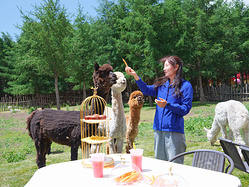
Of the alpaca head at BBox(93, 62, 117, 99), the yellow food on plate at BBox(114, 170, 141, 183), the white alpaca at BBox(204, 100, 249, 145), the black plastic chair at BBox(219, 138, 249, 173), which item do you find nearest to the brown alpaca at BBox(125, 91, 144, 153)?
the alpaca head at BBox(93, 62, 117, 99)

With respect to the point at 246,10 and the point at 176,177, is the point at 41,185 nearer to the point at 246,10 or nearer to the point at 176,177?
the point at 176,177

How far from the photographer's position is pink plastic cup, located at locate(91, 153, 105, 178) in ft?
7.06

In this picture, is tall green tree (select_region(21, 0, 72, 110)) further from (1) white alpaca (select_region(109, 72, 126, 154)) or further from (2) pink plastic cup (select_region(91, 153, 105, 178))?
(2) pink plastic cup (select_region(91, 153, 105, 178))

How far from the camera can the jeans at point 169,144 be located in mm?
3125

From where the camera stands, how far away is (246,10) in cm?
2603

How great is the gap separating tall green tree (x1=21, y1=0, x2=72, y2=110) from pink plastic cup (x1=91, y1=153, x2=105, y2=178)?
55.8ft

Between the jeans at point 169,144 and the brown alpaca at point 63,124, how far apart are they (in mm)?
1141

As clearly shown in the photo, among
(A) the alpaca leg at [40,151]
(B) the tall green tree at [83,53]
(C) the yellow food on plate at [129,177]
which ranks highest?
(B) the tall green tree at [83,53]

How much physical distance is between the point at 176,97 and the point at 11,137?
9.19 m

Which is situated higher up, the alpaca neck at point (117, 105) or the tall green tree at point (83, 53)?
the tall green tree at point (83, 53)

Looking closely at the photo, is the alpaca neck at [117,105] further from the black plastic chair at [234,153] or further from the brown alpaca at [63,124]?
the black plastic chair at [234,153]

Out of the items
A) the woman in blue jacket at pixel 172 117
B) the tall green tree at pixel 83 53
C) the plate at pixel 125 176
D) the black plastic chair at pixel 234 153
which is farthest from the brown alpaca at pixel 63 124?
the tall green tree at pixel 83 53

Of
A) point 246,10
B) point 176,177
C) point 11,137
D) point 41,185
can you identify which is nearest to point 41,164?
point 41,185

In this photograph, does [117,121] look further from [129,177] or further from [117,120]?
[129,177]
